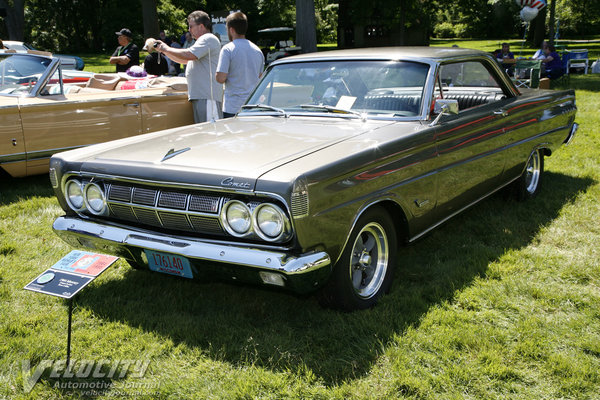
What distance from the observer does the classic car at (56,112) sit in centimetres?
590

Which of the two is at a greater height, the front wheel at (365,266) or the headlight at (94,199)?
the headlight at (94,199)

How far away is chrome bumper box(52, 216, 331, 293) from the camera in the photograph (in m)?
2.76

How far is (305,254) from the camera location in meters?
2.81

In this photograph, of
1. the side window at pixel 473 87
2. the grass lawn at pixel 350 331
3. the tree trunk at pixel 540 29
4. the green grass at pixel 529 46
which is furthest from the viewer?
the tree trunk at pixel 540 29

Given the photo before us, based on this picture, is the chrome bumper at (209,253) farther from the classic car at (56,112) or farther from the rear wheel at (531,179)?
the rear wheel at (531,179)

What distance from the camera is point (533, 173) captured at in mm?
5730

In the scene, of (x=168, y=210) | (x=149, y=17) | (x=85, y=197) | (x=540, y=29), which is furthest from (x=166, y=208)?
(x=540, y=29)

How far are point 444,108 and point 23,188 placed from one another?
4800 mm

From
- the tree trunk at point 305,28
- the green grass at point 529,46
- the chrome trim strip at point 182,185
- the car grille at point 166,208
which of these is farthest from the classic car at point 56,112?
the green grass at point 529,46

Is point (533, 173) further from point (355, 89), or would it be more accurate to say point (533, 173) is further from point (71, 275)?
point (71, 275)

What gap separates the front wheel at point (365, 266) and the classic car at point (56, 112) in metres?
4.23

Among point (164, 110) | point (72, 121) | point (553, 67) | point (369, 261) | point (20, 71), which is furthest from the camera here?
point (553, 67)

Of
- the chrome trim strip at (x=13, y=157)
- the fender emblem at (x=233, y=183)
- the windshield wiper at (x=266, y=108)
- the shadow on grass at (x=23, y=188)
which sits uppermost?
the windshield wiper at (x=266, y=108)

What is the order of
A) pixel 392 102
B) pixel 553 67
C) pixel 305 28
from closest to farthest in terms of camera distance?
pixel 392 102, pixel 553 67, pixel 305 28
